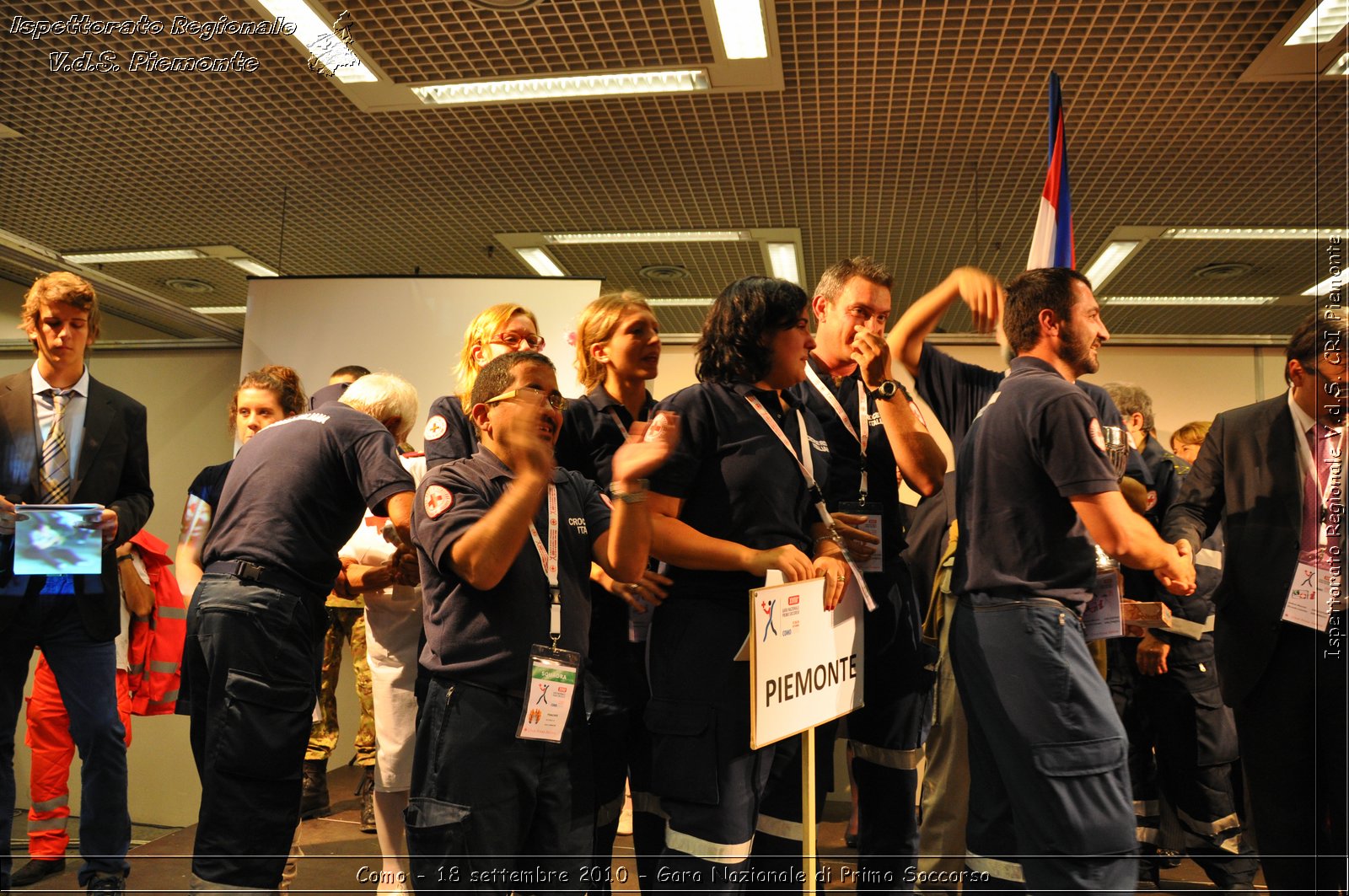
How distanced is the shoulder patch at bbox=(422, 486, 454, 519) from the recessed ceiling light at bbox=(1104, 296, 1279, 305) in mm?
7329

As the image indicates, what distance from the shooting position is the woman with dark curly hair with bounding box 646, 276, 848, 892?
186 centimetres

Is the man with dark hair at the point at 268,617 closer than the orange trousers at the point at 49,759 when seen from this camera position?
Yes

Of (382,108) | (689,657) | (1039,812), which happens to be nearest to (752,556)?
(689,657)

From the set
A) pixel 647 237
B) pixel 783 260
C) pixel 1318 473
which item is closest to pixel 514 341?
pixel 1318 473

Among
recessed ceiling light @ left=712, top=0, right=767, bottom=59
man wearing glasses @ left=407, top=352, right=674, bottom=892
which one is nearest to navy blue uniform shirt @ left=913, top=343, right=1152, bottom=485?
man wearing glasses @ left=407, top=352, right=674, bottom=892

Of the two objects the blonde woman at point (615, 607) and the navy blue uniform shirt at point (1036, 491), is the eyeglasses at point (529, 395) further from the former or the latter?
the navy blue uniform shirt at point (1036, 491)

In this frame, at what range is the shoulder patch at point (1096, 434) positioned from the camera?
2014mm

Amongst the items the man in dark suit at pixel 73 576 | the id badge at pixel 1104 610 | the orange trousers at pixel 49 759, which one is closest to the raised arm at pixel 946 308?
the id badge at pixel 1104 610

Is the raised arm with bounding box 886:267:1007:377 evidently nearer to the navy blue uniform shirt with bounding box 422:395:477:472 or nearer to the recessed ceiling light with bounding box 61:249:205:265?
the navy blue uniform shirt with bounding box 422:395:477:472

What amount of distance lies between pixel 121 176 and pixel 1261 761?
656 cm

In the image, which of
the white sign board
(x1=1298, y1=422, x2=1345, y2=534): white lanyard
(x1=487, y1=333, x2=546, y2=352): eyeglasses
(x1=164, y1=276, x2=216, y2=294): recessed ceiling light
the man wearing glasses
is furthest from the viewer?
(x1=164, y1=276, x2=216, y2=294): recessed ceiling light

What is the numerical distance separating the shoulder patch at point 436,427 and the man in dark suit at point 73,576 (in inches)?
39.0

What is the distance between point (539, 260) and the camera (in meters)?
7.34

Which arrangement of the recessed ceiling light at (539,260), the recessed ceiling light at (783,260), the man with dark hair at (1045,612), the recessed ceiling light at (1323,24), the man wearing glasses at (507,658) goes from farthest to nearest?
the recessed ceiling light at (539,260)
the recessed ceiling light at (783,260)
the recessed ceiling light at (1323,24)
the man with dark hair at (1045,612)
the man wearing glasses at (507,658)
